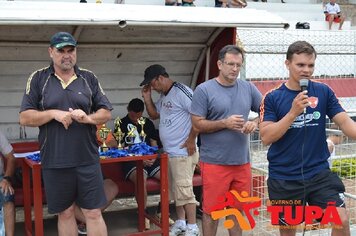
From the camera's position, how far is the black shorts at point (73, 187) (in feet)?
11.6

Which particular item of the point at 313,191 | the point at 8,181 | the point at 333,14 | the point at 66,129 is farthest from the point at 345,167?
the point at 333,14

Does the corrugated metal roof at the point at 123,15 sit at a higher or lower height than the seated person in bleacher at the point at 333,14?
lower

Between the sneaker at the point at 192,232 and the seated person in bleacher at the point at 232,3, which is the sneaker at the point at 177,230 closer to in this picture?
the sneaker at the point at 192,232

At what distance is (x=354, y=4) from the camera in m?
18.5

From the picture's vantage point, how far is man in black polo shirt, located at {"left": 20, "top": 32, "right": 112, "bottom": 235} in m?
3.48

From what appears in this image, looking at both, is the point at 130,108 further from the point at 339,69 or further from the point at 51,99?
the point at 339,69

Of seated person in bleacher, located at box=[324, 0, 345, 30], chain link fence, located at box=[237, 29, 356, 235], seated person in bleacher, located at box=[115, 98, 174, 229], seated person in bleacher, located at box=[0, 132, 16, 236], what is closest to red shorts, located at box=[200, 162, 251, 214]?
chain link fence, located at box=[237, 29, 356, 235]

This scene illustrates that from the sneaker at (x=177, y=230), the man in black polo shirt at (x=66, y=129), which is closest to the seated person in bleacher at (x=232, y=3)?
the sneaker at (x=177, y=230)

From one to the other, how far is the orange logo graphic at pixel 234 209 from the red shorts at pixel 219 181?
33 mm

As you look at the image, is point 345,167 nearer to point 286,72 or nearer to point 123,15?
point 123,15

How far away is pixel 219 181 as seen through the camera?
12.7 feet

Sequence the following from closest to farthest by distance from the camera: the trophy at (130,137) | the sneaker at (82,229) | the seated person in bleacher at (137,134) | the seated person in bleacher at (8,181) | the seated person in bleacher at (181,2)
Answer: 1. the seated person in bleacher at (8,181)
2. the sneaker at (82,229)
3. the trophy at (130,137)
4. the seated person in bleacher at (137,134)
5. the seated person in bleacher at (181,2)

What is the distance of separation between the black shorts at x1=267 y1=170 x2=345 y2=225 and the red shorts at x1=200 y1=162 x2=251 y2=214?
0.76m

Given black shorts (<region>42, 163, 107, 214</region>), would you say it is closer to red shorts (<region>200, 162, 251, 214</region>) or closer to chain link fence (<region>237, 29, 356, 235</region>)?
red shorts (<region>200, 162, 251, 214</region>)
